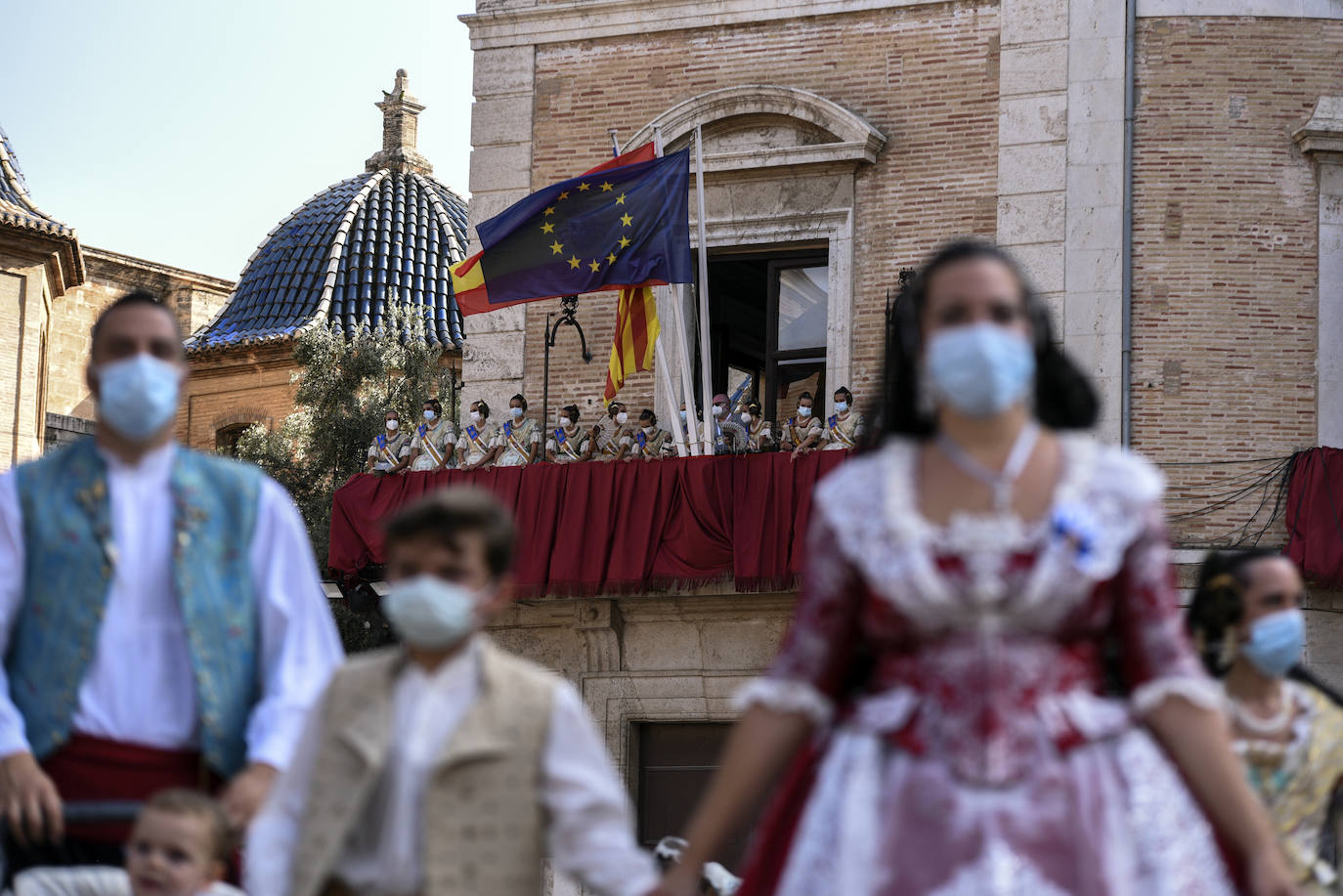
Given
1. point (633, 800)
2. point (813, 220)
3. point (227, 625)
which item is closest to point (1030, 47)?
point (813, 220)

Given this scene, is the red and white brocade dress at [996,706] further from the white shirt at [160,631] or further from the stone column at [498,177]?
the stone column at [498,177]

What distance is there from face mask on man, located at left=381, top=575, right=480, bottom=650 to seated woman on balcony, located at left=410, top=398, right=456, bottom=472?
15.6 m

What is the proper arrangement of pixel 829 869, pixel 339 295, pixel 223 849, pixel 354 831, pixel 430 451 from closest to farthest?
pixel 829 869
pixel 354 831
pixel 223 849
pixel 430 451
pixel 339 295

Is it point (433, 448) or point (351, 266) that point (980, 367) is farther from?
point (351, 266)

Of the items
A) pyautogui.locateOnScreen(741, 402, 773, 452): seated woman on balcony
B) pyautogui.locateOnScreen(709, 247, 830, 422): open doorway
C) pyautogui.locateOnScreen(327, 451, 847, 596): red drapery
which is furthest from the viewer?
pyautogui.locateOnScreen(709, 247, 830, 422): open doorway

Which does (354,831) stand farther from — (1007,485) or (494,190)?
(494,190)

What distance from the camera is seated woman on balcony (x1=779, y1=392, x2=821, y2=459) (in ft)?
60.8

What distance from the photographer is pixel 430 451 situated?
66.8 feet

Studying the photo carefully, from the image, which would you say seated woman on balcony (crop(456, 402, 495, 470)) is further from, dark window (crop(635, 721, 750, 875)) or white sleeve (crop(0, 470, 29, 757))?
white sleeve (crop(0, 470, 29, 757))

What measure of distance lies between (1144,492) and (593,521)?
49.0 feet

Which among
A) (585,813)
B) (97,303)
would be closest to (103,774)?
(585,813)

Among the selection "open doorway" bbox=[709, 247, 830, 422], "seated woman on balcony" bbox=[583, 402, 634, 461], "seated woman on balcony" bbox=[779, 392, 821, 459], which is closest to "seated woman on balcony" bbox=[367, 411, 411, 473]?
"seated woman on balcony" bbox=[583, 402, 634, 461]

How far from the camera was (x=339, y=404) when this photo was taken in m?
29.0

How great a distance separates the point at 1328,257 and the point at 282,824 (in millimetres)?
15590
